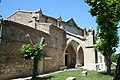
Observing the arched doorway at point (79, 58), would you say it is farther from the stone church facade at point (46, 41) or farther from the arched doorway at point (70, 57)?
the arched doorway at point (70, 57)

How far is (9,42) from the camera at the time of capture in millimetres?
17812

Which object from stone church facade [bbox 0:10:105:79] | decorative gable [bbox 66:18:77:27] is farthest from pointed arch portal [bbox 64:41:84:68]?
decorative gable [bbox 66:18:77:27]

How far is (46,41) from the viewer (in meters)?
24.6

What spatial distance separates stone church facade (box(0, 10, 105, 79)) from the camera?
17.6 meters

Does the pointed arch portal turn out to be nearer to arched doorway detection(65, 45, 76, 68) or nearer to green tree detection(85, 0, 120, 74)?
arched doorway detection(65, 45, 76, 68)

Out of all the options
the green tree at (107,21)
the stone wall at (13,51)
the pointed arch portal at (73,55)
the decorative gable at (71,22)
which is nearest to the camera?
the stone wall at (13,51)

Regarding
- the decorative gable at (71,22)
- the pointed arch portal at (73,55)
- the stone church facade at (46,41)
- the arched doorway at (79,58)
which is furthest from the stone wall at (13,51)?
the decorative gable at (71,22)

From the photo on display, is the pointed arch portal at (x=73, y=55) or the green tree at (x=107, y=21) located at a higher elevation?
the green tree at (x=107, y=21)

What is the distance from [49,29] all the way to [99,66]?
31.5ft

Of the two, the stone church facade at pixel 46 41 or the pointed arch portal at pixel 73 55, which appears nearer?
the stone church facade at pixel 46 41

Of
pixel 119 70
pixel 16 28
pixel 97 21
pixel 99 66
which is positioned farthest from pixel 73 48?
pixel 119 70

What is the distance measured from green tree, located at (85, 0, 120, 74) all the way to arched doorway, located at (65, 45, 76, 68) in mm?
12412

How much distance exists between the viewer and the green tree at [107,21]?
19750 millimetres

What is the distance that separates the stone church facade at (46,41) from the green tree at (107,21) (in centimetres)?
677
